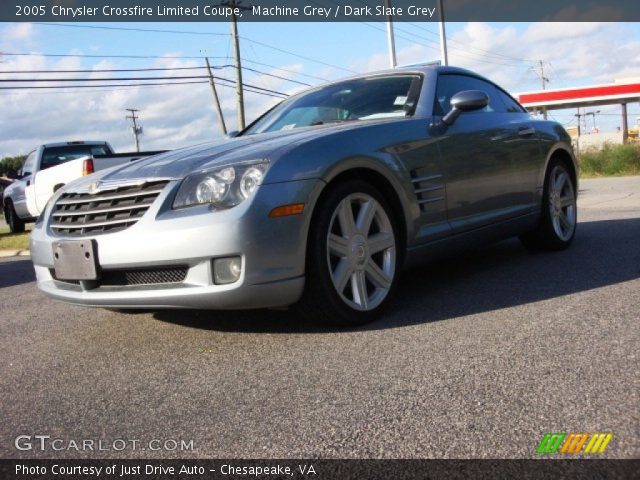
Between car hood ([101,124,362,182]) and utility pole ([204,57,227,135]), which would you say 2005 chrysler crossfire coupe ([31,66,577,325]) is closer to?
car hood ([101,124,362,182])

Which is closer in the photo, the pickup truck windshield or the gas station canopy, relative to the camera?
the pickup truck windshield

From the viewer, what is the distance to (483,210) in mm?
4676

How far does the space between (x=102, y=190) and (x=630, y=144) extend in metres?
Result: 24.3

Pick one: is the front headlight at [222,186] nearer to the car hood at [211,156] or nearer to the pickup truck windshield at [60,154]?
the car hood at [211,156]

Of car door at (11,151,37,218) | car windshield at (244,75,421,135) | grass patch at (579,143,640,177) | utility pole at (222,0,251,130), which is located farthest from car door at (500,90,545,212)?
utility pole at (222,0,251,130)

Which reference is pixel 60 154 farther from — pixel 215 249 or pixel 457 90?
pixel 215 249

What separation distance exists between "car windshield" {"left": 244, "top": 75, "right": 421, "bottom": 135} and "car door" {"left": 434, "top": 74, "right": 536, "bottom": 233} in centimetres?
23

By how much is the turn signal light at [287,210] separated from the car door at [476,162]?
1295 millimetres

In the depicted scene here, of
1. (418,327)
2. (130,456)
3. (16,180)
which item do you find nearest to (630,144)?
(16,180)

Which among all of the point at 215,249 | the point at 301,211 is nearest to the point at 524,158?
the point at 301,211

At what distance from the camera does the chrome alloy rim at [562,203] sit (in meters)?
5.71

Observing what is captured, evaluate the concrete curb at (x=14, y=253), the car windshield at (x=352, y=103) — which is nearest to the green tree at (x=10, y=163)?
the concrete curb at (x=14, y=253)

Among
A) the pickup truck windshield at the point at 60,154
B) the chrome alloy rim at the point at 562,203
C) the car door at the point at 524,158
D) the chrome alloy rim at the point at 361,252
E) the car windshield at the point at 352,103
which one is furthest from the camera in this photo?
the pickup truck windshield at the point at 60,154
